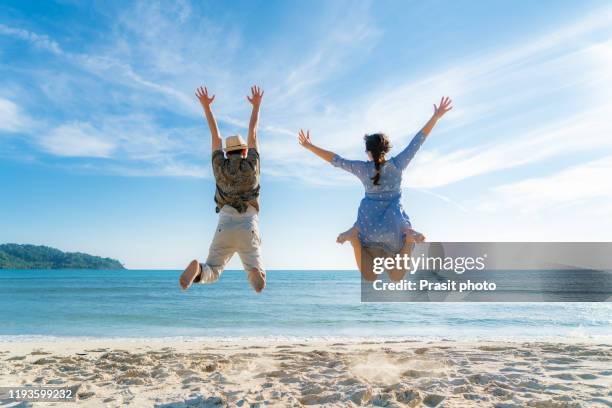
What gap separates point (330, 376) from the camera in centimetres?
734

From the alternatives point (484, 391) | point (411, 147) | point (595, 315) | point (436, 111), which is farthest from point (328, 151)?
point (595, 315)

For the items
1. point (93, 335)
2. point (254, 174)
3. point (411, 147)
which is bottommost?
point (93, 335)

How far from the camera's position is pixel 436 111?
224 inches

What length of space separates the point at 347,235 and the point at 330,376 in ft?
9.47

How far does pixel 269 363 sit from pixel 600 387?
511 centimetres

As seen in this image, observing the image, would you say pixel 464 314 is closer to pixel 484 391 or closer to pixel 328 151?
pixel 484 391

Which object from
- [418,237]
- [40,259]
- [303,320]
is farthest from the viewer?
[40,259]

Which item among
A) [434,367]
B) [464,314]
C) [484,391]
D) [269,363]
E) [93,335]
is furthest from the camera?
[464,314]

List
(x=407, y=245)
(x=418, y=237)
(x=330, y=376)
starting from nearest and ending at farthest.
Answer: (x=418, y=237), (x=407, y=245), (x=330, y=376)

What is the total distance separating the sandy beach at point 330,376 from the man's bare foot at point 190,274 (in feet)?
6.54

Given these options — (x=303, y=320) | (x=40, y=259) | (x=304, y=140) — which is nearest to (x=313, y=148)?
(x=304, y=140)

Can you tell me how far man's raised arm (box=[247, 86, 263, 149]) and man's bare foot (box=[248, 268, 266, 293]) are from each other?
142 centimetres

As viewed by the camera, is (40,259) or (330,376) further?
(40,259)

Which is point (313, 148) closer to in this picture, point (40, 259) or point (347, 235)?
point (347, 235)
